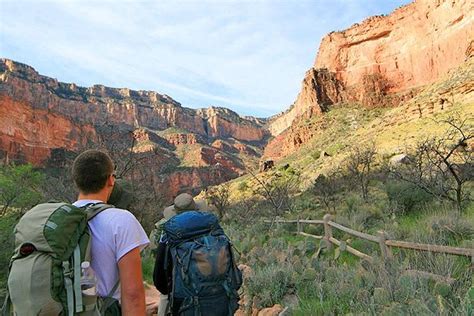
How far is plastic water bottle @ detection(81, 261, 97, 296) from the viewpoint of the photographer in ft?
5.67

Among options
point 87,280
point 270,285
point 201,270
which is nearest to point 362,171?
point 270,285

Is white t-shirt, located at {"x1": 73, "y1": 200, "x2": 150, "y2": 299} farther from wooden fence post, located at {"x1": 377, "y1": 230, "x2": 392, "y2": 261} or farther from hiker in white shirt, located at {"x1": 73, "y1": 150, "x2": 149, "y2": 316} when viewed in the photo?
wooden fence post, located at {"x1": 377, "y1": 230, "x2": 392, "y2": 261}

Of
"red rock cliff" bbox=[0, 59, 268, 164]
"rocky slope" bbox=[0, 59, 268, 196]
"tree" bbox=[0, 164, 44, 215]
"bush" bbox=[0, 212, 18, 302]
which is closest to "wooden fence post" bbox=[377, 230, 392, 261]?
"bush" bbox=[0, 212, 18, 302]

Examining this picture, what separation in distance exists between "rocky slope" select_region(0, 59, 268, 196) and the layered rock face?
2690 centimetres

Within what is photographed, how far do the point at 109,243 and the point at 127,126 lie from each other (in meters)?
100

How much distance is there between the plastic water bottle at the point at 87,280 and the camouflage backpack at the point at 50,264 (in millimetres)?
20

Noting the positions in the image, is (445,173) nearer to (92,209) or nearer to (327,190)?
(327,190)

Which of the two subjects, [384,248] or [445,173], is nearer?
[384,248]

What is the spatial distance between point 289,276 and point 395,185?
23.8ft

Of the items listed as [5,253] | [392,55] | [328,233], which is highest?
[392,55]

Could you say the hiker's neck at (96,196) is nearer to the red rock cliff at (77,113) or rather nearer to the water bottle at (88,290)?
the water bottle at (88,290)

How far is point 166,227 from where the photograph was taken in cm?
269

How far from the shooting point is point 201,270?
97.4 inches

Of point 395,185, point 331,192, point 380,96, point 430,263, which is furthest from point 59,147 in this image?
point 430,263
